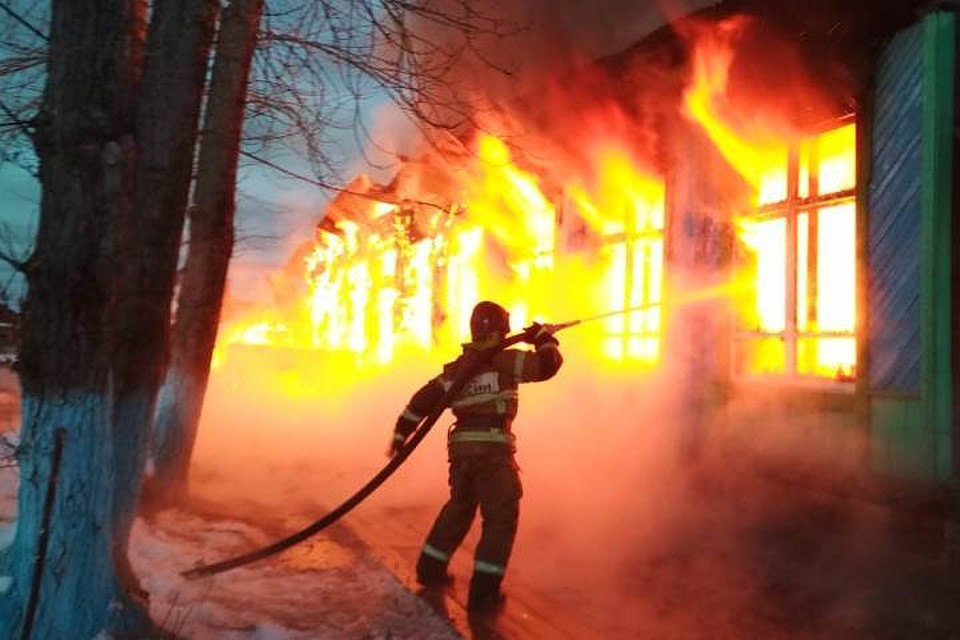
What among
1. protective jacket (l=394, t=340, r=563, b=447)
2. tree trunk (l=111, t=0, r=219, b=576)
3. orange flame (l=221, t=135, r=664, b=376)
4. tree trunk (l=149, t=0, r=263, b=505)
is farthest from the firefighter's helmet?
tree trunk (l=149, t=0, r=263, b=505)

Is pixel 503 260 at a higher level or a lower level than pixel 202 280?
higher

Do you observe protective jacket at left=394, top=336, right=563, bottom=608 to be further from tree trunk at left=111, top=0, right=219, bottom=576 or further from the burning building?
tree trunk at left=111, top=0, right=219, bottom=576

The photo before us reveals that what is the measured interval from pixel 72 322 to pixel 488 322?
2.54 meters

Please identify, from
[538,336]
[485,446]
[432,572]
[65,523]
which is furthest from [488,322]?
[65,523]

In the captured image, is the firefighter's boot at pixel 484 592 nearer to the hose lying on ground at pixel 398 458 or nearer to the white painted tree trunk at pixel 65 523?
the hose lying on ground at pixel 398 458

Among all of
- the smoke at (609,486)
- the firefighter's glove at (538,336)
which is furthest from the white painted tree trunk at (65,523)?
the smoke at (609,486)

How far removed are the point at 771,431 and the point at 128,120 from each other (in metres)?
5.45

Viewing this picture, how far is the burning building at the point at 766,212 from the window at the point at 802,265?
0.02 metres

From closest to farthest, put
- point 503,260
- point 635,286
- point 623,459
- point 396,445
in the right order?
1. point 396,445
2. point 623,459
3. point 635,286
4. point 503,260

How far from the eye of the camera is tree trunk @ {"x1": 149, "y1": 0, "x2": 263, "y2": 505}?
6.37 metres

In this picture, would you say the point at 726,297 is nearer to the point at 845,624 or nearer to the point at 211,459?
the point at 845,624

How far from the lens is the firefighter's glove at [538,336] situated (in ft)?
16.4

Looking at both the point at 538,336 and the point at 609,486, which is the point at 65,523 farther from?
the point at 609,486

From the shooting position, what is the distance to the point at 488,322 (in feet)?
17.1
